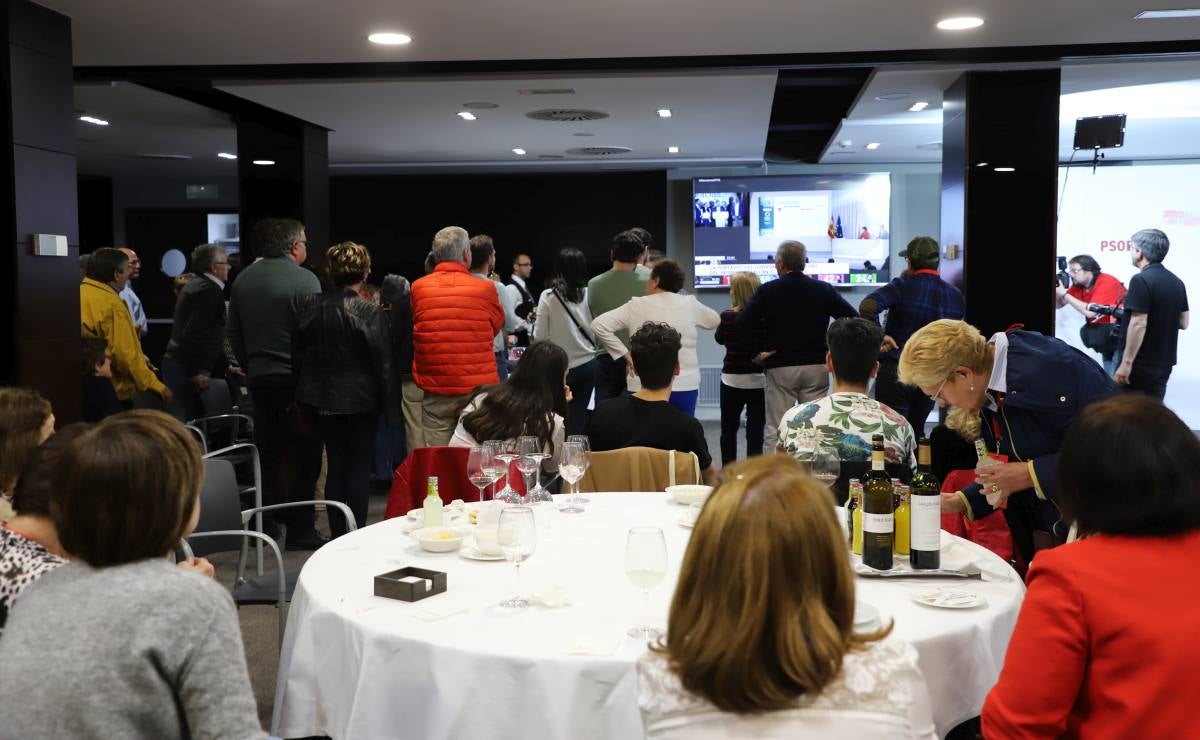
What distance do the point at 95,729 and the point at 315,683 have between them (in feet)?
2.53

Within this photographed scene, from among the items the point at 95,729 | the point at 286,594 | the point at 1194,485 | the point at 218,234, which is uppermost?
the point at 218,234

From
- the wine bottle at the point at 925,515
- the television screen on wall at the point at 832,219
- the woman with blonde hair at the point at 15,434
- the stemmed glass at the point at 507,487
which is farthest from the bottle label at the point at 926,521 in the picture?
the television screen on wall at the point at 832,219

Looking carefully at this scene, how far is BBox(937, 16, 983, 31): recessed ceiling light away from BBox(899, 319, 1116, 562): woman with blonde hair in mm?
2553

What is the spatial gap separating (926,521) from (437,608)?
3.52ft

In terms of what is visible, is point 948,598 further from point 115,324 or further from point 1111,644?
point 115,324

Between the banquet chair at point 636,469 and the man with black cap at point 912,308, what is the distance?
328 cm

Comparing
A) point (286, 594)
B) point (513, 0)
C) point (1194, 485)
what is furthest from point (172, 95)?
point (1194, 485)

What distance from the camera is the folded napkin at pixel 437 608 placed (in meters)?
1.99

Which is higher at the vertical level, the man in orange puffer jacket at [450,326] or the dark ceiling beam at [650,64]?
the dark ceiling beam at [650,64]

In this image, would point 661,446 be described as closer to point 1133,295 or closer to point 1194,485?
point 1194,485

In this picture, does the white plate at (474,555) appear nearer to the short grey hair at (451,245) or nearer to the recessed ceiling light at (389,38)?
the short grey hair at (451,245)

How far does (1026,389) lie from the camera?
2912 millimetres

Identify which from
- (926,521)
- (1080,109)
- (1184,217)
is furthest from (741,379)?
(1184,217)

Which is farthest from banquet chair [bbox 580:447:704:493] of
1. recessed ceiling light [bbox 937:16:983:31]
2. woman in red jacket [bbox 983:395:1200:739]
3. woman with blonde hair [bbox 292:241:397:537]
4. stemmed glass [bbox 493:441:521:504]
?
recessed ceiling light [bbox 937:16:983:31]
